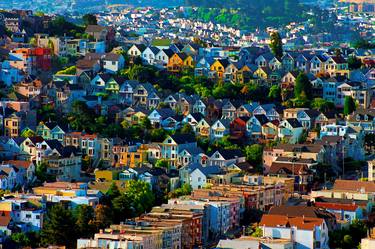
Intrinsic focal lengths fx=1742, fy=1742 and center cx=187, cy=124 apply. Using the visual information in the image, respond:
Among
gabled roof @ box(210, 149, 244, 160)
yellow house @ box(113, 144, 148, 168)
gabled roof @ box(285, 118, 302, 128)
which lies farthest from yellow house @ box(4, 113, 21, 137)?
gabled roof @ box(285, 118, 302, 128)

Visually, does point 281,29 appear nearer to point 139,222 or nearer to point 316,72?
point 316,72

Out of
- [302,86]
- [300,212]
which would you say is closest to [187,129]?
[302,86]

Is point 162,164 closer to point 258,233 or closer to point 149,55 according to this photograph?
Result: point 258,233

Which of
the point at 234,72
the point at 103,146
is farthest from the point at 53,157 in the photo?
the point at 234,72

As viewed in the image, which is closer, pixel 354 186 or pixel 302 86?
pixel 354 186

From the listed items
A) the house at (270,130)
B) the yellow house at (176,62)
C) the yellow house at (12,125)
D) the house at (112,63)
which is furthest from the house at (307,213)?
the yellow house at (176,62)

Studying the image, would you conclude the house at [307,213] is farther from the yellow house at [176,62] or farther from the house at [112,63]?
the yellow house at [176,62]
